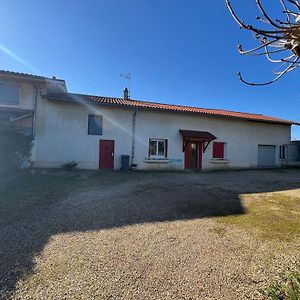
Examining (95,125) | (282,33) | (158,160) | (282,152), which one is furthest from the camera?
(282,152)

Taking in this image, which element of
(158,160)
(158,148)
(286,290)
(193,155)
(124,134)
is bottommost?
(286,290)

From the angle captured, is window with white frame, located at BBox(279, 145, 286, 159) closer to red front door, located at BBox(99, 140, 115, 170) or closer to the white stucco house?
the white stucco house

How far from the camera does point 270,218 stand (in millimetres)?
6320

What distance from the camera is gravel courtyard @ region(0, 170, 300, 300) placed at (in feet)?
10.7

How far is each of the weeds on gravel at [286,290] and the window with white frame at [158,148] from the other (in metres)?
13.8

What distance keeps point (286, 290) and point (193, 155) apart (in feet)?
50.4

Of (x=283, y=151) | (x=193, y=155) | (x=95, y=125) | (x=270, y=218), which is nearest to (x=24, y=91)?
(x=95, y=125)

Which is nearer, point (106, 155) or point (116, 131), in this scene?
point (106, 155)

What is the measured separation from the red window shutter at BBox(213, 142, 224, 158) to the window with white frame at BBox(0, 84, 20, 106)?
13.9 meters

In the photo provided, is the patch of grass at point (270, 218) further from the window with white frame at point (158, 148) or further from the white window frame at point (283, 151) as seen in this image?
the white window frame at point (283, 151)

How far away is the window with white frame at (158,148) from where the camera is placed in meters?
17.0

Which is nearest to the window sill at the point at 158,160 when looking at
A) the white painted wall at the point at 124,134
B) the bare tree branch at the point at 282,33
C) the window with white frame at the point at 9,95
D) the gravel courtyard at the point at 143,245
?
the white painted wall at the point at 124,134

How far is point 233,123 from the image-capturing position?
19656 mm

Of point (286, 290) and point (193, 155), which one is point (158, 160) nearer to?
point (193, 155)
